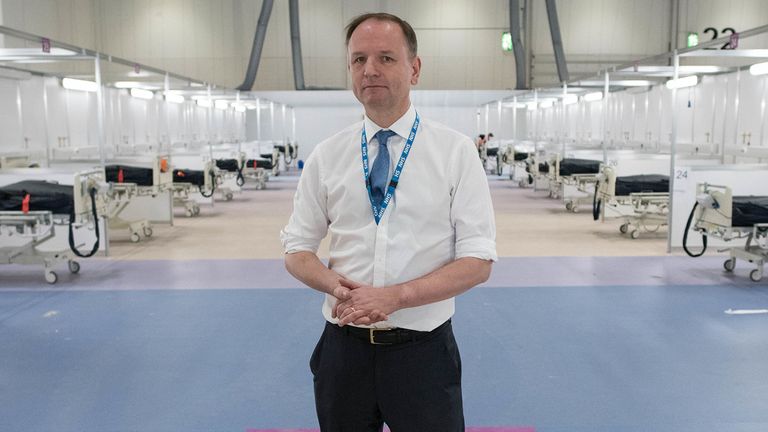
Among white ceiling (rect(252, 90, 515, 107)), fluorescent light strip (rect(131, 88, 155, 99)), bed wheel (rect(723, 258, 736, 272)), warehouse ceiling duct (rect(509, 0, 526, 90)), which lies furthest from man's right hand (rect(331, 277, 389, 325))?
white ceiling (rect(252, 90, 515, 107))

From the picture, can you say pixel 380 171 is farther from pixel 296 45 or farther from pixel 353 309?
pixel 296 45

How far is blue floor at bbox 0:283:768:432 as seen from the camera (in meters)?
3.97

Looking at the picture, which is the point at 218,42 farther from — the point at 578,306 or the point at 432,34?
the point at 578,306

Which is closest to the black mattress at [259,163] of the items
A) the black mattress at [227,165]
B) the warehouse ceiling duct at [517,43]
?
the black mattress at [227,165]

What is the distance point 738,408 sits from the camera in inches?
159

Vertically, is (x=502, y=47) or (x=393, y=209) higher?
(x=502, y=47)

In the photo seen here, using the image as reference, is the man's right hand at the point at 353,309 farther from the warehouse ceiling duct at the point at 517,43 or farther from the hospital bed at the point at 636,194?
the warehouse ceiling duct at the point at 517,43

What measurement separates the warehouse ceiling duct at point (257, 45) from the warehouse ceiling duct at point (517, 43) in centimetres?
722

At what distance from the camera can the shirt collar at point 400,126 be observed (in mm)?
1924

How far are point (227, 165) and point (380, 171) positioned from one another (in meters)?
14.1

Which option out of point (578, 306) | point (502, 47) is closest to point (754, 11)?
point (502, 47)

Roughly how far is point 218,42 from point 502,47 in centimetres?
957

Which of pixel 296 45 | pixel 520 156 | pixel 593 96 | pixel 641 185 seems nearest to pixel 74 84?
pixel 641 185

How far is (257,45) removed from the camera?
2227 centimetres
